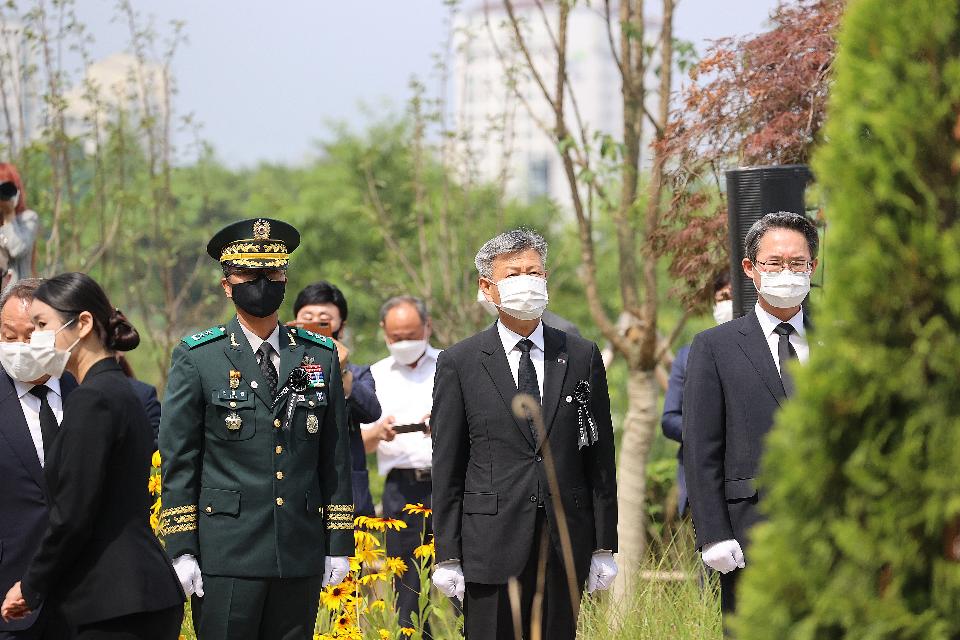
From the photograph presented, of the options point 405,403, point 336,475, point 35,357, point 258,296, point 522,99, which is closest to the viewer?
point 35,357

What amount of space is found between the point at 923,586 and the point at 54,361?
2994 millimetres

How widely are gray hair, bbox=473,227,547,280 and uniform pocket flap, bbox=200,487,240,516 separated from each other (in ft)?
4.21

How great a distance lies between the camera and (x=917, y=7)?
2.58m

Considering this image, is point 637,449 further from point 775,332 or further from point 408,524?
point 775,332

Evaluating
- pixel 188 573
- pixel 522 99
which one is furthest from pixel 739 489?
pixel 522 99

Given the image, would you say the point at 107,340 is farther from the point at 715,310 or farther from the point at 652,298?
the point at 652,298

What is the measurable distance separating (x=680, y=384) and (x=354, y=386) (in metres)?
1.83

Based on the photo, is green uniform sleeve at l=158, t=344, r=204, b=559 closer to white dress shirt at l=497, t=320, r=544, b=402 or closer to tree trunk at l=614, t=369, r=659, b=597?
white dress shirt at l=497, t=320, r=544, b=402

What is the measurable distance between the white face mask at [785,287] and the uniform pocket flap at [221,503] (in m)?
2.05

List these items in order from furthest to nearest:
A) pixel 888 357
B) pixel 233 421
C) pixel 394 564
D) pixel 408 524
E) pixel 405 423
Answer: pixel 405 423 < pixel 408 524 < pixel 394 564 < pixel 233 421 < pixel 888 357

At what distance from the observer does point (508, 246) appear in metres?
5.30

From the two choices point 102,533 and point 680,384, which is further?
point 680,384

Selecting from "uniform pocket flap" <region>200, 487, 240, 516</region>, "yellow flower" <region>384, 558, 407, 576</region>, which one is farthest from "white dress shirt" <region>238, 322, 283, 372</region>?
"yellow flower" <region>384, 558, 407, 576</region>

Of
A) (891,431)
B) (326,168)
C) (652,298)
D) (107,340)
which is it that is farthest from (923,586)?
(326,168)
